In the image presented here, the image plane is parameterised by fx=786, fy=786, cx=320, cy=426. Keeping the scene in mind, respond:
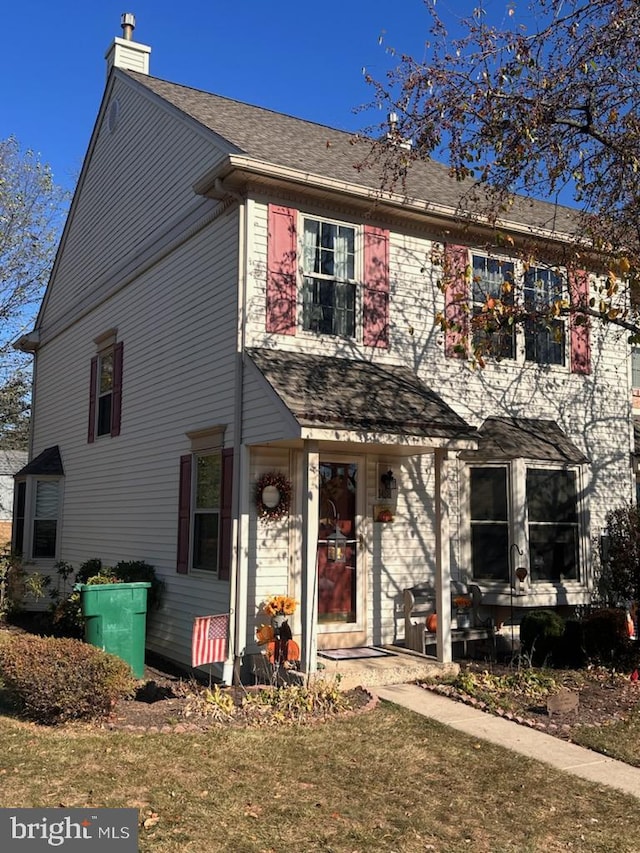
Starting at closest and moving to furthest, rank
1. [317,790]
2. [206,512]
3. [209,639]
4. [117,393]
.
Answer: [317,790] → [209,639] → [206,512] → [117,393]

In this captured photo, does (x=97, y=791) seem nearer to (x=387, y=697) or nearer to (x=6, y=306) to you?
(x=387, y=697)

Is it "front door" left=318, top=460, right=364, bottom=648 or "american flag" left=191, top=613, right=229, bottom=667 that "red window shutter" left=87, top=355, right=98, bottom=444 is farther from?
"american flag" left=191, top=613, right=229, bottom=667

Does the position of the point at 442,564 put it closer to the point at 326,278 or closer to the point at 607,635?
the point at 607,635

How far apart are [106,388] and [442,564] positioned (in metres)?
7.75

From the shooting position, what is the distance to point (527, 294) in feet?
40.0

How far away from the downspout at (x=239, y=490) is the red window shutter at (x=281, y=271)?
1.12 feet

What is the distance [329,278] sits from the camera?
1035 centimetres

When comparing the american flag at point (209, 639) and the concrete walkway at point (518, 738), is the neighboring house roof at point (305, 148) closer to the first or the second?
the american flag at point (209, 639)

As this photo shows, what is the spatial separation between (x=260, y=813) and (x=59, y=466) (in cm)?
1250

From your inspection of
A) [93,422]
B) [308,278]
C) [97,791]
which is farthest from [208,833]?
[93,422]

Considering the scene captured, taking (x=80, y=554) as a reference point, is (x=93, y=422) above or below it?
above

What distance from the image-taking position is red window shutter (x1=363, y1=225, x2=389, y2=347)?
34.8ft

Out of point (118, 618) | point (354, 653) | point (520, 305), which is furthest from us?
point (520, 305)

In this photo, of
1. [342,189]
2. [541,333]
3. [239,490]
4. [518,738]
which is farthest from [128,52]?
[518,738]
